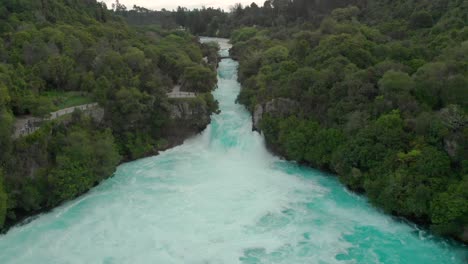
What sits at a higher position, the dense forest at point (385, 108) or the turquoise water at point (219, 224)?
the dense forest at point (385, 108)

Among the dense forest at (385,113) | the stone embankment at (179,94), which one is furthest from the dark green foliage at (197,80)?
the dense forest at (385,113)

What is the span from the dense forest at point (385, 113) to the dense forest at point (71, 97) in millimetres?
8133

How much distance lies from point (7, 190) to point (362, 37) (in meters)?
30.6

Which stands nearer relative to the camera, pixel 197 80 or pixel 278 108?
pixel 278 108

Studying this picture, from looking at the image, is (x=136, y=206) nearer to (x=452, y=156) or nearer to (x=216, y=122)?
(x=216, y=122)

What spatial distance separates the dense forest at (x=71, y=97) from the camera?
25219 mm

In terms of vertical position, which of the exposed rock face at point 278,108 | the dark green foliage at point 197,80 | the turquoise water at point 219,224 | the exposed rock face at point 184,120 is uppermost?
the dark green foliage at point 197,80

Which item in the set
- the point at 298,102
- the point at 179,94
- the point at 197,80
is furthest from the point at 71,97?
the point at 298,102

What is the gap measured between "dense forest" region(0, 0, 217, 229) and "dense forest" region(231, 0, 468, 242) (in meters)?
8.13

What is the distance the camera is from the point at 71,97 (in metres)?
35.9

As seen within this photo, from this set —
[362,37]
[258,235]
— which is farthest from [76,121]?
[362,37]

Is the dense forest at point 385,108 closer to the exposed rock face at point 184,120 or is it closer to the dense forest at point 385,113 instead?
the dense forest at point 385,113

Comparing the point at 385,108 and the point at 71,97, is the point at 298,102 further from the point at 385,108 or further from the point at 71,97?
the point at 71,97

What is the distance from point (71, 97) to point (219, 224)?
727 inches
